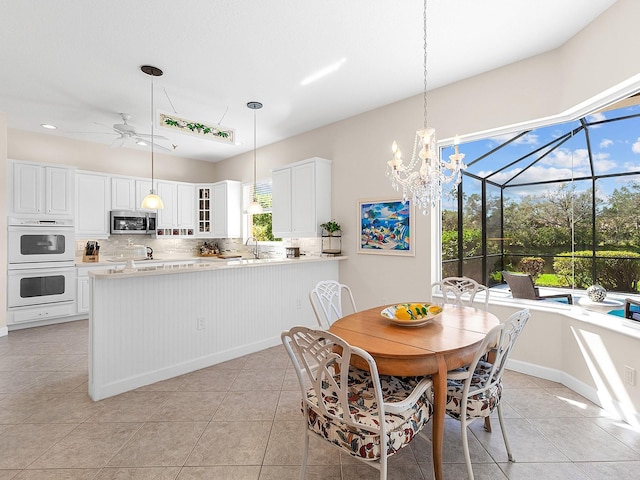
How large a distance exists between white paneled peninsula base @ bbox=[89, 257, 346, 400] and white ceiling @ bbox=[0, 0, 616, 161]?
1.97 metres

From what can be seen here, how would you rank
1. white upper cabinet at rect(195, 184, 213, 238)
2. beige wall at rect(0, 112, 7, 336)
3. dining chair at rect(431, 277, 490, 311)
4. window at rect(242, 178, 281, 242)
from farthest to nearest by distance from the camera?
1. white upper cabinet at rect(195, 184, 213, 238)
2. window at rect(242, 178, 281, 242)
3. beige wall at rect(0, 112, 7, 336)
4. dining chair at rect(431, 277, 490, 311)

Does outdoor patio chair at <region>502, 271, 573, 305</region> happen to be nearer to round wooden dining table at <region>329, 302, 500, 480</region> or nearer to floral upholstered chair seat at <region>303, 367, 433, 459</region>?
round wooden dining table at <region>329, 302, 500, 480</region>

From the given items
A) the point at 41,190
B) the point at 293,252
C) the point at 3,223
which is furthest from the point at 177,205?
the point at 293,252

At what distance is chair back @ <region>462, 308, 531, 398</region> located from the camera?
5.59 feet

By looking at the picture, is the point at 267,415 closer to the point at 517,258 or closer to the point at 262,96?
the point at 517,258

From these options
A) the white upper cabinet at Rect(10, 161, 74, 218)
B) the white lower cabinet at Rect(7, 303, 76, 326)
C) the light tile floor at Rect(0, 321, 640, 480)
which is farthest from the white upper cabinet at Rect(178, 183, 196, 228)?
the light tile floor at Rect(0, 321, 640, 480)

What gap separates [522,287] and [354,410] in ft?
8.47

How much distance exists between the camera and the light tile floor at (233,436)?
6.19 ft

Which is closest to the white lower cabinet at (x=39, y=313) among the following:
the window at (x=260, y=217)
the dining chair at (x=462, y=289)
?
the window at (x=260, y=217)

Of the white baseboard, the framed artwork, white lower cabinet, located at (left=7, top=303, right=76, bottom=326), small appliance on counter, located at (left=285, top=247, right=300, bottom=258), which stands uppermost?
the framed artwork

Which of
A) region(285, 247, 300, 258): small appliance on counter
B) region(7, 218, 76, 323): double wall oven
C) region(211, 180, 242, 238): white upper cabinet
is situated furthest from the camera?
region(211, 180, 242, 238): white upper cabinet

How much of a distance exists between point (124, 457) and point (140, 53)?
125 inches

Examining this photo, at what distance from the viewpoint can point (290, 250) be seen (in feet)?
16.5

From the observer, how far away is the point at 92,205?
5.36 meters
